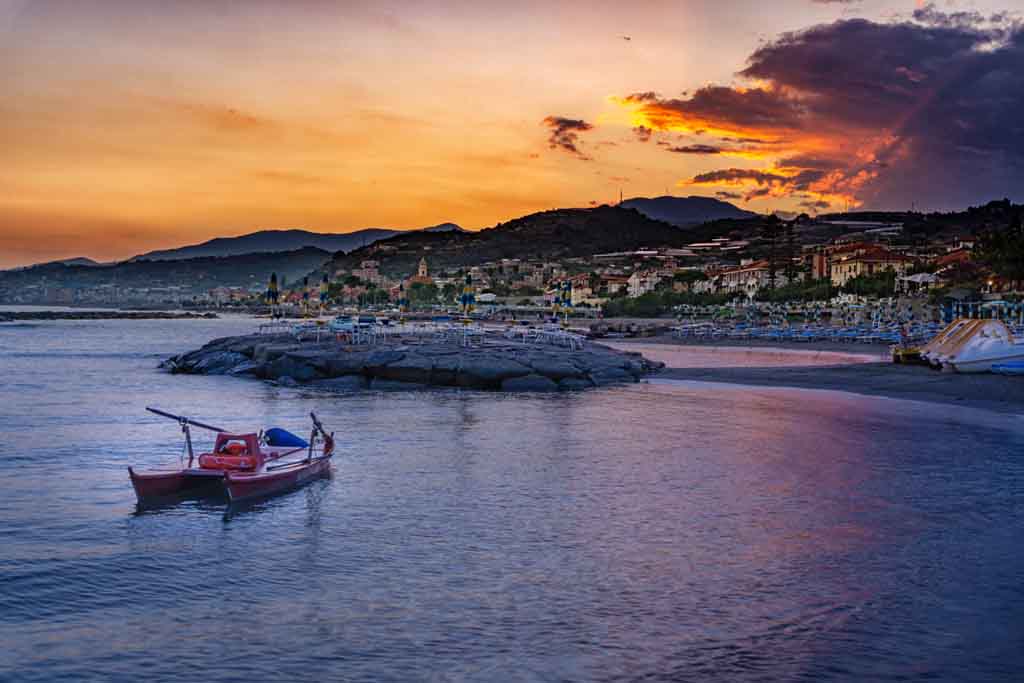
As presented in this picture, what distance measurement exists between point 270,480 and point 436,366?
23.0 meters

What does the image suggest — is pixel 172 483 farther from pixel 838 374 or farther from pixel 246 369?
pixel 838 374

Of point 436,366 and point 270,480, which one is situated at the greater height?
point 436,366

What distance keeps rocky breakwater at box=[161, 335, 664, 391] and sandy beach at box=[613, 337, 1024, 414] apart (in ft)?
16.1

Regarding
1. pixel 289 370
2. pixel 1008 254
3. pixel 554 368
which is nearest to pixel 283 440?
pixel 554 368

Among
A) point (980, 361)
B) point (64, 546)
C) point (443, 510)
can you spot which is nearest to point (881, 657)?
point (443, 510)

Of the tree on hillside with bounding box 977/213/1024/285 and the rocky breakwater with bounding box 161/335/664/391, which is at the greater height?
the tree on hillside with bounding box 977/213/1024/285

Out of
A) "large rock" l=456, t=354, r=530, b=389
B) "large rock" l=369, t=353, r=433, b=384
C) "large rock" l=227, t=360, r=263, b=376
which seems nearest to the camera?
"large rock" l=456, t=354, r=530, b=389

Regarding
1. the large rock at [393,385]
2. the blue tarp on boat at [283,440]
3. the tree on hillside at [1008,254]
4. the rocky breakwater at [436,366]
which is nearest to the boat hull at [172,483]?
the blue tarp on boat at [283,440]

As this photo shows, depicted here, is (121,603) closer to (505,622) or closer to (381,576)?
(381,576)

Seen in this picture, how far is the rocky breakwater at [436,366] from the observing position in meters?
39.1

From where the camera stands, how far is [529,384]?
1523 inches

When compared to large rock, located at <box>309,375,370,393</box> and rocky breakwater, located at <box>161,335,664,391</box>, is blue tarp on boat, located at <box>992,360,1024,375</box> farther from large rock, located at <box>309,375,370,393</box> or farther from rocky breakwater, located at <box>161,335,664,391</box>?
large rock, located at <box>309,375,370,393</box>

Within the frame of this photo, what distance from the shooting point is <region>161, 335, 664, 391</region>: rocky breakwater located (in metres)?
39.1

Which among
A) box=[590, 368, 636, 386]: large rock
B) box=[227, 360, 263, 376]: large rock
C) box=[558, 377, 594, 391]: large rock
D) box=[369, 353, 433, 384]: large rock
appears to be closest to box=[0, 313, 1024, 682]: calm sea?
box=[558, 377, 594, 391]: large rock
